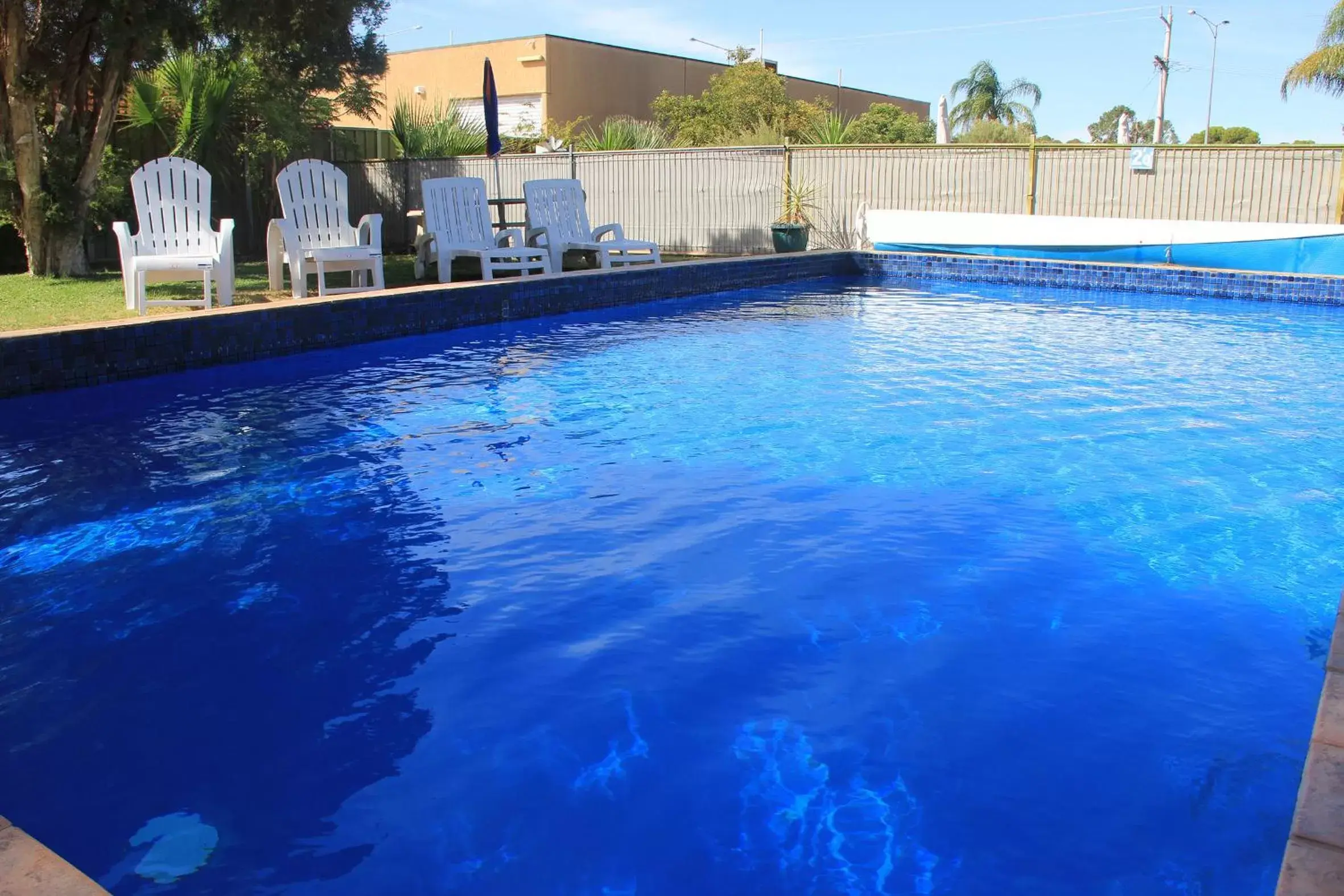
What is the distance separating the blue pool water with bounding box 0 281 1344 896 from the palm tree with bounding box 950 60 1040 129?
4175 cm

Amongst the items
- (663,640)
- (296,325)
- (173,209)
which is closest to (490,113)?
(173,209)

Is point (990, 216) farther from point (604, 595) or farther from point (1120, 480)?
point (604, 595)

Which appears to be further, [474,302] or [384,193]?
[384,193]

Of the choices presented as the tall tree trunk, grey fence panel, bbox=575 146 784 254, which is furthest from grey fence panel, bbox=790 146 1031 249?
the tall tree trunk

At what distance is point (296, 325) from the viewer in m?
7.40

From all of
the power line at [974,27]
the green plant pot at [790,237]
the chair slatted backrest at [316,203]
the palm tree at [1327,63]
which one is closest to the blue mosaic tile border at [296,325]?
the chair slatted backrest at [316,203]

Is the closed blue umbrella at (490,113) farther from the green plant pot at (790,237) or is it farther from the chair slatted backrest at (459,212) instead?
the green plant pot at (790,237)

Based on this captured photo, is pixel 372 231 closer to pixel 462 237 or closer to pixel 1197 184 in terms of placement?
pixel 462 237

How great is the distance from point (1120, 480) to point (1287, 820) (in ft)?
8.44

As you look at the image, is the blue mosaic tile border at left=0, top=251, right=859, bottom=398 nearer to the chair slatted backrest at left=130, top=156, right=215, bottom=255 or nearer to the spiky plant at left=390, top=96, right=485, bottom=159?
the chair slatted backrest at left=130, top=156, right=215, bottom=255

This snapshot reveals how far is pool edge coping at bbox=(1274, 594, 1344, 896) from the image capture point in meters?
1.44

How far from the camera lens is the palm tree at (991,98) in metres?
44.2

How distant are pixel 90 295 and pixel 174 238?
48.6 inches

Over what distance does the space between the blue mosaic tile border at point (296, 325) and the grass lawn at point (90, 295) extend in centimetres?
35
